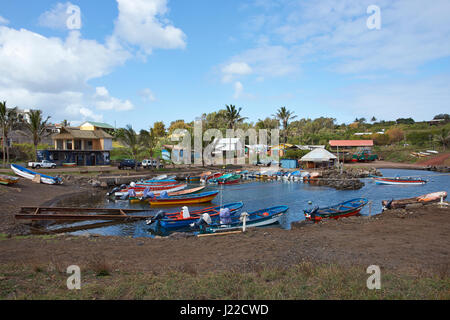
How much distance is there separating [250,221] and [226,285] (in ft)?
38.1

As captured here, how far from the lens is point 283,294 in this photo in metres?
5.84

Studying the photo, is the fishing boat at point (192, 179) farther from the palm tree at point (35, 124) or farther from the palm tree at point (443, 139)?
the palm tree at point (443, 139)

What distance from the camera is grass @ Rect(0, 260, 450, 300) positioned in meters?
5.80

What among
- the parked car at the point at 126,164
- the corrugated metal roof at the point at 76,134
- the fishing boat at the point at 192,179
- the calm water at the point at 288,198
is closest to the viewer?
the calm water at the point at 288,198

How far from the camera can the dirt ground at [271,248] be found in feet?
31.3

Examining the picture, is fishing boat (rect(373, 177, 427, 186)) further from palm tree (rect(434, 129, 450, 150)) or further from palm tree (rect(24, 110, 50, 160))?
palm tree (rect(24, 110, 50, 160))

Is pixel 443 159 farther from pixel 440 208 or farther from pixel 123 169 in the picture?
pixel 123 169

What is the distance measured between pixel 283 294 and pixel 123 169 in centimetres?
4625

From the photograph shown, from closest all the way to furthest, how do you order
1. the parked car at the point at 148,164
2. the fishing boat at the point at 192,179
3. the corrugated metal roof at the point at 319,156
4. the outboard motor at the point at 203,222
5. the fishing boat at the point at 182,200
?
the outboard motor at the point at 203,222
the fishing boat at the point at 182,200
the fishing boat at the point at 192,179
the parked car at the point at 148,164
the corrugated metal roof at the point at 319,156

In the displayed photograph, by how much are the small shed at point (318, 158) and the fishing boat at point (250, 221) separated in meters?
34.1

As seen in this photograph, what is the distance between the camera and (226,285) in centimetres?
644

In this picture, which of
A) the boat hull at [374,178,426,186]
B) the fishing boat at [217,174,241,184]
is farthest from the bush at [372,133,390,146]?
the fishing boat at [217,174,241,184]

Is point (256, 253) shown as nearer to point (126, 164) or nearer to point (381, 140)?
point (126, 164)

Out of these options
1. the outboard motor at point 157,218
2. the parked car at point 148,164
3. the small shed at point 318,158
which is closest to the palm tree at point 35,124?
the parked car at point 148,164
